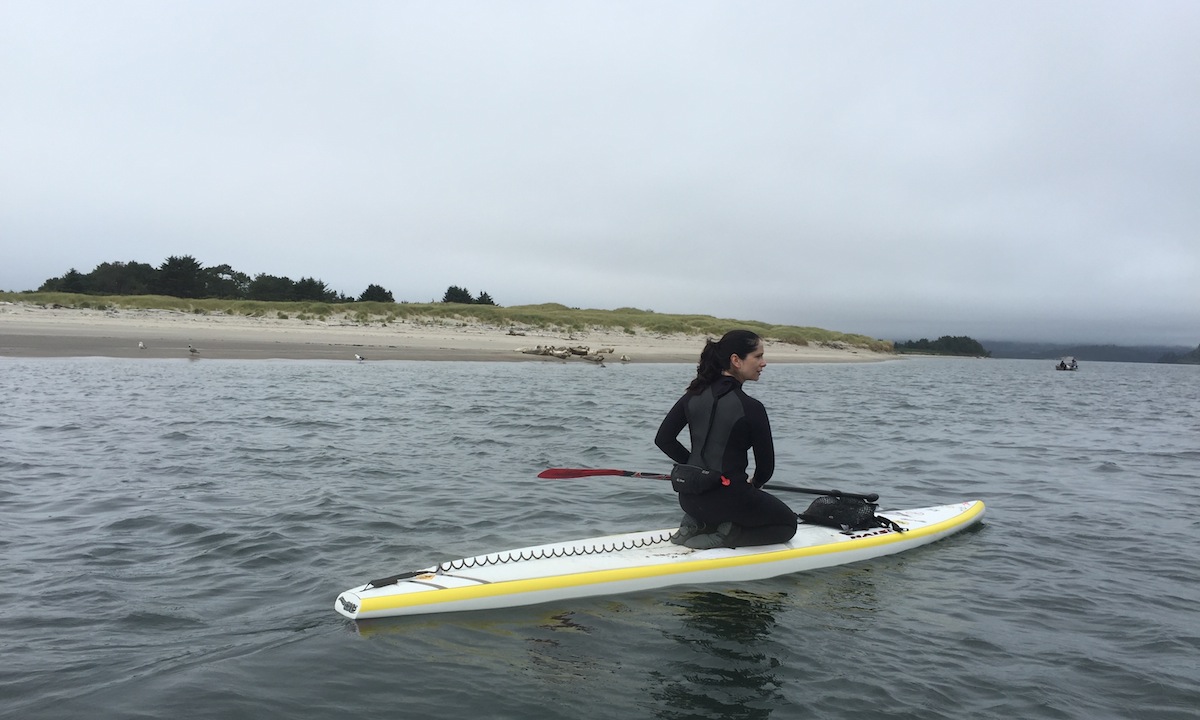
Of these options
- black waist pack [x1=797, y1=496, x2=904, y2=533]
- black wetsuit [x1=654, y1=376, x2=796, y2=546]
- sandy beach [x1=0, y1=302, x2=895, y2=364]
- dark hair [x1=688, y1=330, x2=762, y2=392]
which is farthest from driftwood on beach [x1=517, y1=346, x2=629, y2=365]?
dark hair [x1=688, y1=330, x2=762, y2=392]

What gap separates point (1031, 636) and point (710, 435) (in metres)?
2.34

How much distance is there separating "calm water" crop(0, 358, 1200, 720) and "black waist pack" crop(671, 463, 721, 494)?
720 mm

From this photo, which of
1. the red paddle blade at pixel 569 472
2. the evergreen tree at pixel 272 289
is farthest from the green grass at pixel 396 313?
the red paddle blade at pixel 569 472

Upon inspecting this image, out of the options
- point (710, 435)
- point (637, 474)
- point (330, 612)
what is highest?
point (710, 435)

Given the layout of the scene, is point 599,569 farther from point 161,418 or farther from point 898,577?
point 161,418

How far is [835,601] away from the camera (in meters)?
5.16

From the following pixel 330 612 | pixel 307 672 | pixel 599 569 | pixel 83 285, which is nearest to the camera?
pixel 307 672

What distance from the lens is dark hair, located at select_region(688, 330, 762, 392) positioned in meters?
5.12

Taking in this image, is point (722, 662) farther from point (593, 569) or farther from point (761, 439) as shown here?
point (761, 439)

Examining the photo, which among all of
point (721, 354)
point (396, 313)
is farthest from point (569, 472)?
point (396, 313)

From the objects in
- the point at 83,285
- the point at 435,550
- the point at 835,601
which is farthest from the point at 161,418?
the point at 83,285

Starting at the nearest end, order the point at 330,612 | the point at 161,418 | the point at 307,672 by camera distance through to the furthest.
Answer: the point at 307,672 → the point at 330,612 → the point at 161,418

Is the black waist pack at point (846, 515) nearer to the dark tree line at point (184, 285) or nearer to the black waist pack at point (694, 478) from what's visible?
the black waist pack at point (694, 478)

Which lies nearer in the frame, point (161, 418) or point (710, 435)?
point (710, 435)
